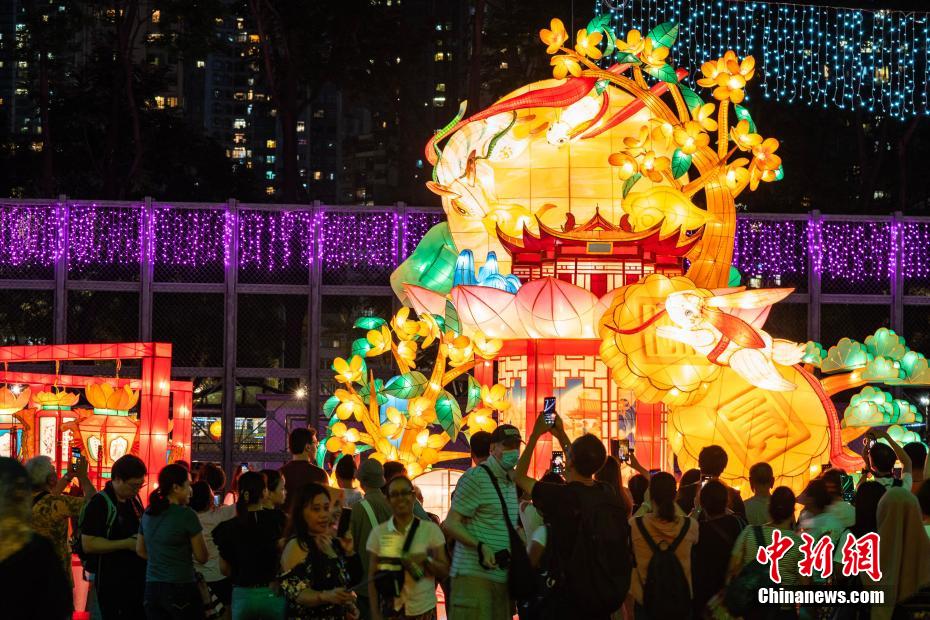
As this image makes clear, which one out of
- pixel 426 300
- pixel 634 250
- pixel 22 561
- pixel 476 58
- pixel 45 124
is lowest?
pixel 22 561

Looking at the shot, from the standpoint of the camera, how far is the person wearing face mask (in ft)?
20.2

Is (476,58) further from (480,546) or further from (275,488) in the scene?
(480,546)

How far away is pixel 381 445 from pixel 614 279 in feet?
10.6

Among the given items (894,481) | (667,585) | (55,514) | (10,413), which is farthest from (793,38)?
(55,514)

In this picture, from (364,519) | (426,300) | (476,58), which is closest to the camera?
(364,519)

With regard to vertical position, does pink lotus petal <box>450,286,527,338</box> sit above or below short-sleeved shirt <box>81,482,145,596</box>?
above

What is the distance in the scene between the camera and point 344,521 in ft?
23.5

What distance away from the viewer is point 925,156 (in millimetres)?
29250

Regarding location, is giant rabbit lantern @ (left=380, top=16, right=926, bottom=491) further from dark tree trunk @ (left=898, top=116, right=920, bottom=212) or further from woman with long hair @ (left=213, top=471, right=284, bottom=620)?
dark tree trunk @ (left=898, top=116, right=920, bottom=212)

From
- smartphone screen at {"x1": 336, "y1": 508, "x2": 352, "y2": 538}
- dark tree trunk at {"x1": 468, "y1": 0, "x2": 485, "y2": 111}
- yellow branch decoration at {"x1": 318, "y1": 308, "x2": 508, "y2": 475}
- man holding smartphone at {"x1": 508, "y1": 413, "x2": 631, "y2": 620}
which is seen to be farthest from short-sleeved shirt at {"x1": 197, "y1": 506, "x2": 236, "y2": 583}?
dark tree trunk at {"x1": 468, "y1": 0, "x2": 485, "y2": 111}

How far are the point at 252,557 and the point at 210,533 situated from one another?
4.73ft

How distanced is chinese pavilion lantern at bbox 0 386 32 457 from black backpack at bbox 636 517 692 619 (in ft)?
38.9

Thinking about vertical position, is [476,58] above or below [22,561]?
above

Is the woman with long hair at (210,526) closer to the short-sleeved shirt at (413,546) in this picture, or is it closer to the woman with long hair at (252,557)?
the woman with long hair at (252,557)
